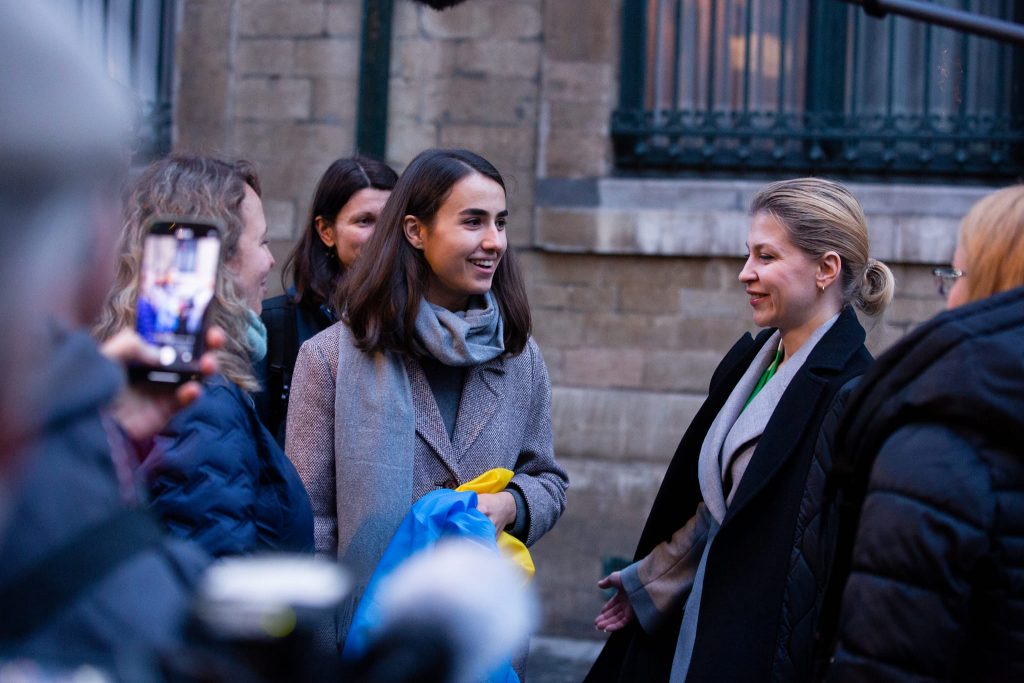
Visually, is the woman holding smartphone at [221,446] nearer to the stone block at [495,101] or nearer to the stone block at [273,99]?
the stone block at [495,101]

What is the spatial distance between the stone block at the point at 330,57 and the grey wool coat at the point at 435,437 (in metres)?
3.97

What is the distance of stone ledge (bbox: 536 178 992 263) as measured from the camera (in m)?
6.60

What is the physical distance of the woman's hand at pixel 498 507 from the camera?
3.05 meters

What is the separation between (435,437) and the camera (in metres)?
3.17

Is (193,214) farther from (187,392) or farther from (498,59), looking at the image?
(498,59)

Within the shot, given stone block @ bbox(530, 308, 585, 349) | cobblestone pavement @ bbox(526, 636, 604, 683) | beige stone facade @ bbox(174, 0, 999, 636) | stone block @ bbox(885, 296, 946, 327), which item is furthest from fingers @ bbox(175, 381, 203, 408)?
stone block @ bbox(885, 296, 946, 327)

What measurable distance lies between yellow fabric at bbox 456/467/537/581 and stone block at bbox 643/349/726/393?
3777mm

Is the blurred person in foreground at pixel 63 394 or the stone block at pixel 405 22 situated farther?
the stone block at pixel 405 22

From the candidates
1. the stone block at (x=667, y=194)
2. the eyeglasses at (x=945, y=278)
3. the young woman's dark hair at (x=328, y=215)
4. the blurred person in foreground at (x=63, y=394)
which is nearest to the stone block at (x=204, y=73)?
the stone block at (x=667, y=194)

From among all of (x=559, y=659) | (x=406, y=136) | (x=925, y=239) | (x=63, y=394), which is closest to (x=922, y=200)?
(x=925, y=239)

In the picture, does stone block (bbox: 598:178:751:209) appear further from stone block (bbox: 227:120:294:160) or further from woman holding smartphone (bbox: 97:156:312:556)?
woman holding smartphone (bbox: 97:156:312:556)

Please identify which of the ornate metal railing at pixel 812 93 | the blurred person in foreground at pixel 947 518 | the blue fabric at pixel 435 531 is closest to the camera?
the blurred person in foreground at pixel 947 518

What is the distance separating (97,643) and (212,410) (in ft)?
3.63

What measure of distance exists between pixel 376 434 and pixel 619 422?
3.81 meters
